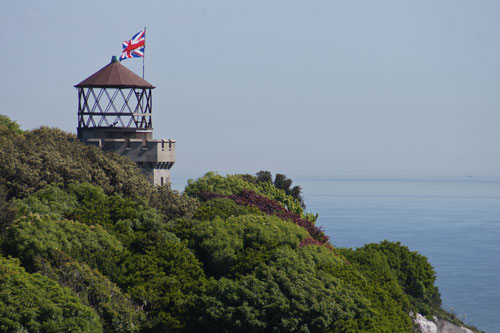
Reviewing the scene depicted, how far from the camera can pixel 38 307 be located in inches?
1176

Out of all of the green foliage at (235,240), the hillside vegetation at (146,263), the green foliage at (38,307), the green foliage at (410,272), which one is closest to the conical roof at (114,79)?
the hillside vegetation at (146,263)

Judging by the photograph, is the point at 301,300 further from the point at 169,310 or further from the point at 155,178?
the point at 155,178

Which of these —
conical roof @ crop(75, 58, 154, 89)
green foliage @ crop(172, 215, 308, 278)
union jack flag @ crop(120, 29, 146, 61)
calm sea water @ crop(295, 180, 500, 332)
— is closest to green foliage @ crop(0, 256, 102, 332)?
green foliage @ crop(172, 215, 308, 278)

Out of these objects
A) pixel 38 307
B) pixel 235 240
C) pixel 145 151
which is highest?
pixel 145 151

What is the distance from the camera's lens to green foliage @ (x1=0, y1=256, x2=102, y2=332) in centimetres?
2925

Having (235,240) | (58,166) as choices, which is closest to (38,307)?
(235,240)

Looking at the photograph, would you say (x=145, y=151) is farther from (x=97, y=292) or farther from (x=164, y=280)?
(x=97, y=292)

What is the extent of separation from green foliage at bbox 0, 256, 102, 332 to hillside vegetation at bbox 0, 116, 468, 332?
52 millimetres

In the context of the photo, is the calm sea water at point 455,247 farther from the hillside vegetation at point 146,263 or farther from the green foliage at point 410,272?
the hillside vegetation at point 146,263

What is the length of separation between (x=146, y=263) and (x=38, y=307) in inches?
329

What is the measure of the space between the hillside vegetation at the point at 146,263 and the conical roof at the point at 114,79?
4.50 metres

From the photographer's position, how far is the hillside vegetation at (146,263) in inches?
1302

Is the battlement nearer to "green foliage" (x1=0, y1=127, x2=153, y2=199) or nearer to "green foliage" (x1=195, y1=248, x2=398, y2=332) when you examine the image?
"green foliage" (x1=0, y1=127, x2=153, y2=199)

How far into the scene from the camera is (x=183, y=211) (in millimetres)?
46844
